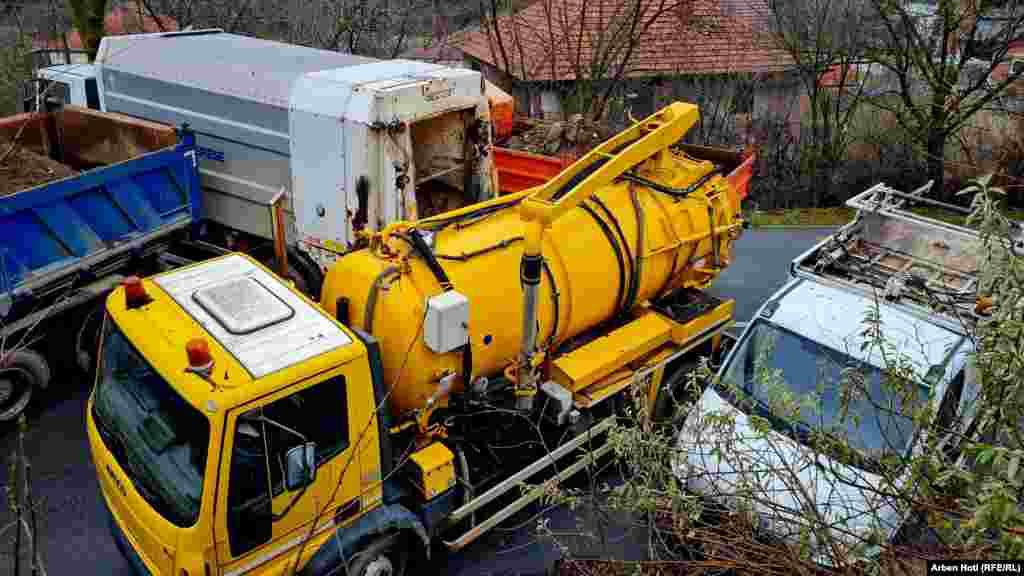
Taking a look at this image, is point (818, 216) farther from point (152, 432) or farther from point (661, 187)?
point (152, 432)

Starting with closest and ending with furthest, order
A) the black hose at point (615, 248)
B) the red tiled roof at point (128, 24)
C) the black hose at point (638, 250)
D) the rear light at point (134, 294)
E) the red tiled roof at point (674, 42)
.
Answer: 1. the rear light at point (134, 294)
2. the black hose at point (615, 248)
3. the black hose at point (638, 250)
4. the red tiled roof at point (674, 42)
5. the red tiled roof at point (128, 24)

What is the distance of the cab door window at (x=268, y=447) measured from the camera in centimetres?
412

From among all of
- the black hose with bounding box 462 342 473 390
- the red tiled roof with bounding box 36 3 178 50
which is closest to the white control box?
the black hose with bounding box 462 342 473 390

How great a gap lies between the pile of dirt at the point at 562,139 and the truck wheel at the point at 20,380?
5538 mm

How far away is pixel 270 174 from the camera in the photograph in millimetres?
8094

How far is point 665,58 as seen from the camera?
16547 mm

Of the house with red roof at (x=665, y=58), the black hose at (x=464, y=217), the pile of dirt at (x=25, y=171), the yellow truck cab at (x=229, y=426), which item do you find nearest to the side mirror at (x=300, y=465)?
the yellow truck cab at (x=229, y=426)

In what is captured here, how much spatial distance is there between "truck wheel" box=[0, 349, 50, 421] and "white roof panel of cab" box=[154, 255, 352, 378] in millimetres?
3012

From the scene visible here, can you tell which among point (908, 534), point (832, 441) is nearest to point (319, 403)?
point (832, 441)

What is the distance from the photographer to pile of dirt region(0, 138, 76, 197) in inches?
302

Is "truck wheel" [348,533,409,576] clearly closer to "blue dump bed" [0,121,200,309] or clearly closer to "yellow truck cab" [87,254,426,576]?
"yellow truck cab" [87,254,426,576]

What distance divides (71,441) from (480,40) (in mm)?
16431

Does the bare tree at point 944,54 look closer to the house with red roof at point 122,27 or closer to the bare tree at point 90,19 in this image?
the bare tree at point 90,19

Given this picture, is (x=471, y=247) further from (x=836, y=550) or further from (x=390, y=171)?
(x=836, y=550)
